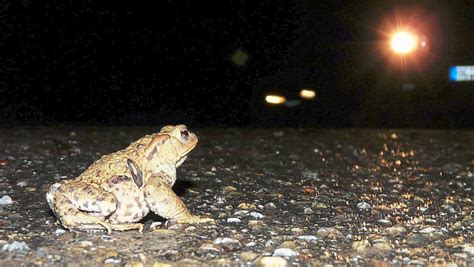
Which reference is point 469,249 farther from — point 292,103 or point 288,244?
point 292,103

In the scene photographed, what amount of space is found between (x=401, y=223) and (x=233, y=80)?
7.53 metres

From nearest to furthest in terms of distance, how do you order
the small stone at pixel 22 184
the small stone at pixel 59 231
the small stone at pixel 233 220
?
1. the small stone at pixel 59 231
2. the small stone at pixel 233 220
3. the small stone at pixel 22 184

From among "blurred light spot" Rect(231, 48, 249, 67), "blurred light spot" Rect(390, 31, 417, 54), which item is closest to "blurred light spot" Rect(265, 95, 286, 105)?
"blurred light spot" Rect(231, 48, 249, 67)

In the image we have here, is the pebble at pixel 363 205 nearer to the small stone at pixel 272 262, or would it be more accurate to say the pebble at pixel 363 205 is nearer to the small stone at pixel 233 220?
the small stone at pixel 233 220

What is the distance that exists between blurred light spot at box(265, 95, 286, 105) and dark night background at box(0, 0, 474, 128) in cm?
14

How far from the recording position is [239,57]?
438 inches

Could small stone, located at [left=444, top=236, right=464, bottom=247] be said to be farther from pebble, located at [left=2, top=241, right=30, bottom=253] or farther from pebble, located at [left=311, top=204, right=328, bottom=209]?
pebble, located at [left=2, top=241, right=30, bottom=253]

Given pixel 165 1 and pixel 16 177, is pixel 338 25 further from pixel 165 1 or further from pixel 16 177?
pixel 16 177

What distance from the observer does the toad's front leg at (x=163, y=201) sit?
290 cm

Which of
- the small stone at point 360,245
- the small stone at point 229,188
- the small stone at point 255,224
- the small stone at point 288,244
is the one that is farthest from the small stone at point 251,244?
the small stone at point 229,188

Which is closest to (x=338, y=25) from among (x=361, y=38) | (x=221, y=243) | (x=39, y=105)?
(x=361, y=38)

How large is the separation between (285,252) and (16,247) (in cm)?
128

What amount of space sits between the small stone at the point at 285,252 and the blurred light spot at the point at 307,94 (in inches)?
296

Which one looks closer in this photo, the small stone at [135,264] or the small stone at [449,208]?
the small stone at [135,264]
